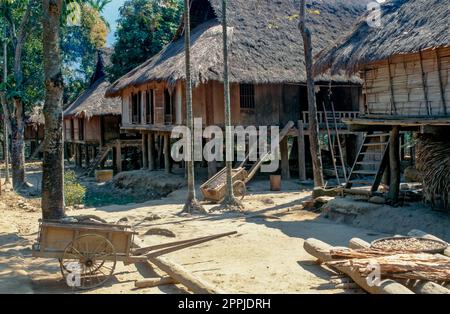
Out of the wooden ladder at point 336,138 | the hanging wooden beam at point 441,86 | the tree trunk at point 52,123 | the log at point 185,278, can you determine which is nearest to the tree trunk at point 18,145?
the tree trunk at point 52,123

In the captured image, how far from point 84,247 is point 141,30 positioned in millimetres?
19423

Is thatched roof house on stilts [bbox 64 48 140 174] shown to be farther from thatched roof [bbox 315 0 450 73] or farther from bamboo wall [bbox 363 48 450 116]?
bamboo wall [bbox 363 48 450 116]

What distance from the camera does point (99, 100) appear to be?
84.3 feet

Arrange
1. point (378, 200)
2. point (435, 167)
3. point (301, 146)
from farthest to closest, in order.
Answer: point (301, 146)
point (378, 200)
point (435, 167)

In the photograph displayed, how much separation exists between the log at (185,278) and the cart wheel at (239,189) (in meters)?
7.77

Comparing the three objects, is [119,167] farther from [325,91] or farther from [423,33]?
[423,33]

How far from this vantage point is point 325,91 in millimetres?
20625

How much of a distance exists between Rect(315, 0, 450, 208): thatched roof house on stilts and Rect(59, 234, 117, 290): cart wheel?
6.89 metres

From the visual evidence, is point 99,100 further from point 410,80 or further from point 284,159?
point 410,80

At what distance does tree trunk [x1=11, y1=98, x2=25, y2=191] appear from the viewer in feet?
60.7

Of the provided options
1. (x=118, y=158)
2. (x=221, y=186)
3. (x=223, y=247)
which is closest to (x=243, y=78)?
(x=221, y=186)

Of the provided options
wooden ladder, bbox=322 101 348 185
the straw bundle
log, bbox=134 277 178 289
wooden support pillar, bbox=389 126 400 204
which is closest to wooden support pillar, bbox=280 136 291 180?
wooden ladder, bbox=322 101 348 185
